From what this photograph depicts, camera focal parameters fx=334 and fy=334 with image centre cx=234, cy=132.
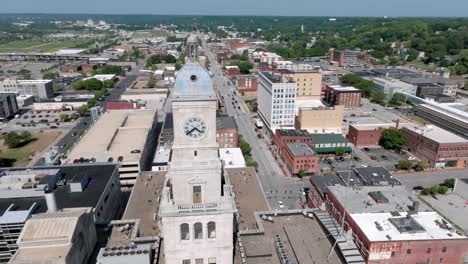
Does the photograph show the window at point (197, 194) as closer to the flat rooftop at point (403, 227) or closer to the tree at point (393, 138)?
the flat rooftop at point (403, 227)

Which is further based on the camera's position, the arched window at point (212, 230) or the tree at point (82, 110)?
the tree at point (82, 110)

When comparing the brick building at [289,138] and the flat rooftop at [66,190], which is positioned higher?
the flat rooftop at [66,190]

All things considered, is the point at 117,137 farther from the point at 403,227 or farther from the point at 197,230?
the point at 403,227

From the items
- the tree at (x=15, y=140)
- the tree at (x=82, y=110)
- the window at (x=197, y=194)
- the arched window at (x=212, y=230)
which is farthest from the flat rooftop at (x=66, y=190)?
the tree at (x=82, y=110)

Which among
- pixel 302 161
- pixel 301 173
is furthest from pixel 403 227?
pixel 302 161

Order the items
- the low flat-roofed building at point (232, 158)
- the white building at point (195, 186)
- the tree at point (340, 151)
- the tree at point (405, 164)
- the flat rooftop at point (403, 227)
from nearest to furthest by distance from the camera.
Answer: the white building at point (195, 186)
the flat rooftop at point (403, 227)
the low flat-roofed building at point (232, 158)
the tree at point (405, 164)
the tree at point (340, 151)

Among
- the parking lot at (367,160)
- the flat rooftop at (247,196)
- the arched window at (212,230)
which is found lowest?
the parking lot at (367,160)

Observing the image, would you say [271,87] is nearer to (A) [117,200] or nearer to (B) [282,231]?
(A) [117,200]
